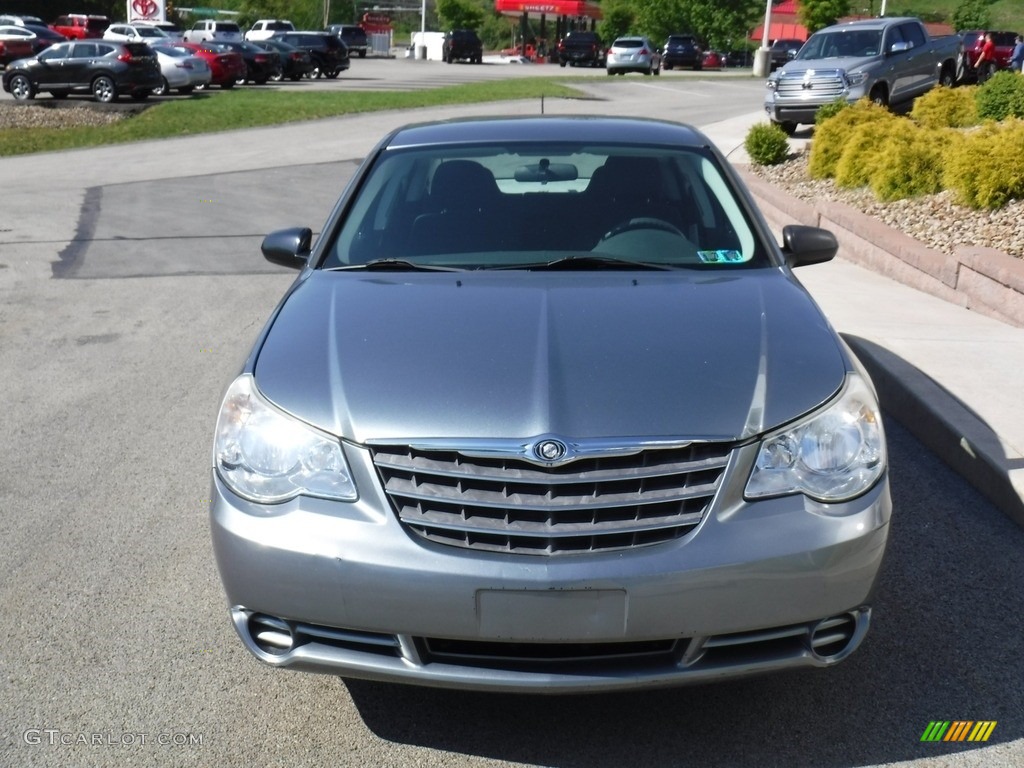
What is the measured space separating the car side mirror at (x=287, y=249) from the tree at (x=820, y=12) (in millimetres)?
58647

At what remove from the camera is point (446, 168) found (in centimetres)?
493

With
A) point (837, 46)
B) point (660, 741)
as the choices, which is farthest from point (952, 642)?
point (837, 46)

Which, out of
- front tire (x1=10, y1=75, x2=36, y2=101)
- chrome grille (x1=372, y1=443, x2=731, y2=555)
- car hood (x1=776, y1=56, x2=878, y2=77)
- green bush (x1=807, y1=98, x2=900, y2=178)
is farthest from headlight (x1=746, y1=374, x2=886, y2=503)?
front tire (x1=10, y1=75, x2=36, y2=101)

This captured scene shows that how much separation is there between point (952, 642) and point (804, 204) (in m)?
8.74

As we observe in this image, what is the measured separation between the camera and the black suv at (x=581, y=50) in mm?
58987

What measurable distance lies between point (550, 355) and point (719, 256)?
4.11 ft

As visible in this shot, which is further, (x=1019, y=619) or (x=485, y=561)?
(x=1019, y=619)

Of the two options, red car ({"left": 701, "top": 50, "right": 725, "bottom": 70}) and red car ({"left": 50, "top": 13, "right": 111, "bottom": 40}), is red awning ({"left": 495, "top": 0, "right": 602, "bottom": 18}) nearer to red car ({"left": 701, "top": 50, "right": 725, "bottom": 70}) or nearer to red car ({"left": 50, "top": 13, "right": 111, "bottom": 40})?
red car ({"left": 701, "top": 50, "right": 725, "bottom": 70})

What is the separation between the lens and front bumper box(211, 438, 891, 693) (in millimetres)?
2980

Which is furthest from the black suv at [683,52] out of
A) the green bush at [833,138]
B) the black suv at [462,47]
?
the green bush at [833,138]

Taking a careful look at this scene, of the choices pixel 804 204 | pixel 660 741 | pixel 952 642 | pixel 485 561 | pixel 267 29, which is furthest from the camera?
pixel 267 29

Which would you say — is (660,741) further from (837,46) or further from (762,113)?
(762,113)

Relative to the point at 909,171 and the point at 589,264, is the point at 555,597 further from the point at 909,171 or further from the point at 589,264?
the point at 909,171

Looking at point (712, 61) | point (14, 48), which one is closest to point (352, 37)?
point (712, 61)
